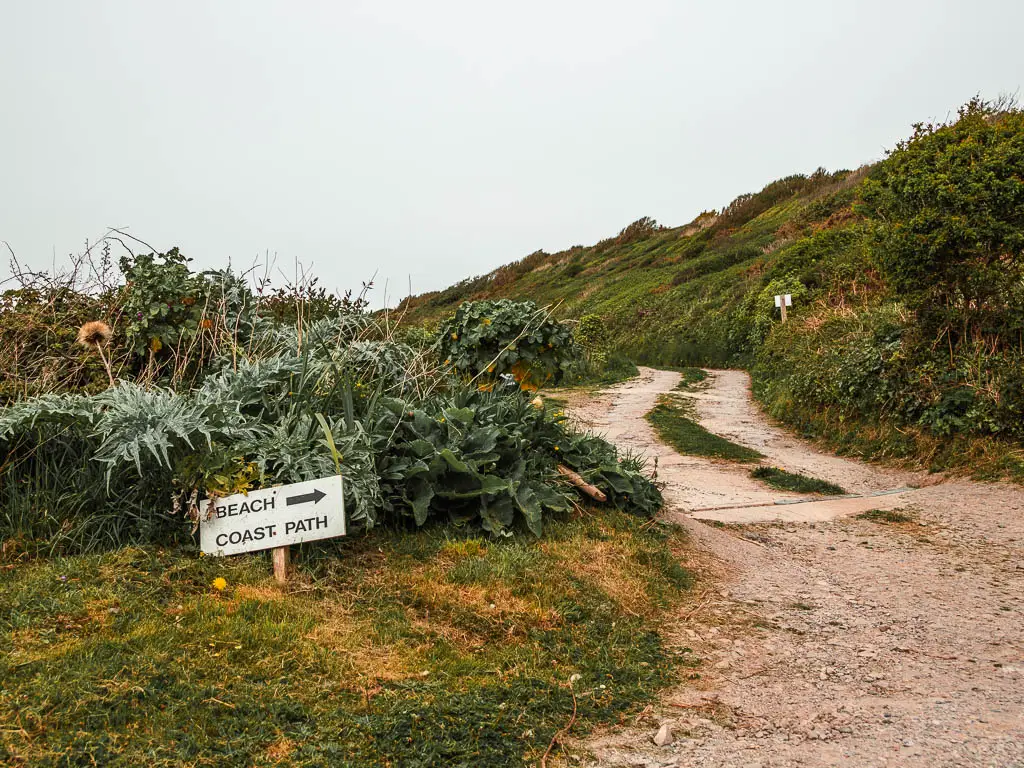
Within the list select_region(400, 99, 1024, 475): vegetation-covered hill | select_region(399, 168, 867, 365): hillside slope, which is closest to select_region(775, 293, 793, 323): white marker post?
select_region(400, 99, 1024, 475): vegetation-covered hill

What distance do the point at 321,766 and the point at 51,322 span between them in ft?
14.0

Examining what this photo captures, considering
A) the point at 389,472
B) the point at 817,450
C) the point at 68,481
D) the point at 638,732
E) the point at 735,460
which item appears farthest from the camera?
the point at 817,450

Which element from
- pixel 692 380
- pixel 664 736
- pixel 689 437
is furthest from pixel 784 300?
pixel 664 736

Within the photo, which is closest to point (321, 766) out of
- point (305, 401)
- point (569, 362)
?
point (305, 401)

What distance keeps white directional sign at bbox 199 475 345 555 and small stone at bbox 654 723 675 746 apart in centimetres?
172

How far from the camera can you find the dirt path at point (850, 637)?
2.75 meters

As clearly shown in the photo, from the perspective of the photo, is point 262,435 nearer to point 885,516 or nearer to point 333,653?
point 333,653

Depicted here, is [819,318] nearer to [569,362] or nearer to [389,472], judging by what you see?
[569,362]

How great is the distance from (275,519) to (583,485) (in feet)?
6.98

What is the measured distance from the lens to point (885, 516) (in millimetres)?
6512

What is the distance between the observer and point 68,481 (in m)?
3.90

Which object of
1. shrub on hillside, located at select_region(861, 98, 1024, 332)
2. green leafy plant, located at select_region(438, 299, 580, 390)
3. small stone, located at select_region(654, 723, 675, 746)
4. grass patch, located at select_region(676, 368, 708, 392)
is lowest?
small stone, located at select_region(654, 723, 675, 746)

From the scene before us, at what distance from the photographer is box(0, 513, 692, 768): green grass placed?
2.49 meters

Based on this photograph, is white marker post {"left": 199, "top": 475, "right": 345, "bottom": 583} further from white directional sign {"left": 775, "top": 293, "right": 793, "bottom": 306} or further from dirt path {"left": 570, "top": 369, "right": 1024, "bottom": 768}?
white directional sign {"left": 775, "top": 293, "right": 793, "bottom": 306}
